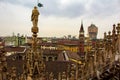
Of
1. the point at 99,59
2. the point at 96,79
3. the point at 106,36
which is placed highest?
the point at 106,36

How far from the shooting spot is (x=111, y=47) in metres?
8.21

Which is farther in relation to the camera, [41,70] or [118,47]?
[118,47]

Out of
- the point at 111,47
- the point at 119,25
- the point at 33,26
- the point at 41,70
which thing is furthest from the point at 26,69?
the point at 119,25

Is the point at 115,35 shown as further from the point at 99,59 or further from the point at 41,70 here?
the point at 41,70

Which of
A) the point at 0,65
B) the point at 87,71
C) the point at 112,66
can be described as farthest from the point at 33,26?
the point at 112,66

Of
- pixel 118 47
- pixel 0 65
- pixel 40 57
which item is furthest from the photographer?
pixel 118 47

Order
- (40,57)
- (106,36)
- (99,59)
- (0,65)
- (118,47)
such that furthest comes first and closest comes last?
(106,36)
(118,47)
(99,59)
(40,57)
(0,65)

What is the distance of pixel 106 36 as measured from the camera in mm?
8906

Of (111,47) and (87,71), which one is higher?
(111,47)

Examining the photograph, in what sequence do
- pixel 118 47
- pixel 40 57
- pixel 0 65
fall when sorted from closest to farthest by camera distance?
pixel 0 65 < pixel 40 57 < pixel 118 47

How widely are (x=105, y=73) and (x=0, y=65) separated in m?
2.78

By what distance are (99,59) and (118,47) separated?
92 centimetres

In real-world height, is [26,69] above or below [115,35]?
below

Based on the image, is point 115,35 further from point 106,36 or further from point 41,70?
point 41,70
